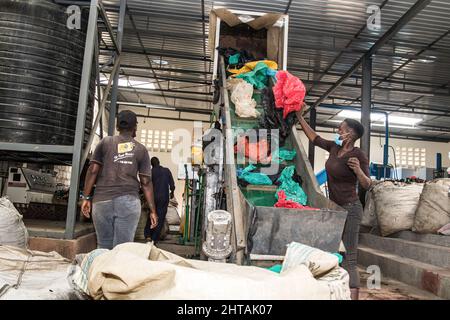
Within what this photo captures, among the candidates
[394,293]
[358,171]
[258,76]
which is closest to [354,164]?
[358,171]

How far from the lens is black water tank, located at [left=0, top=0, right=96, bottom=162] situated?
3957 millimetres

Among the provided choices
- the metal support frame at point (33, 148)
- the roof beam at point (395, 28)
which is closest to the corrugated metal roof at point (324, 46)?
the roof beam at point (395, 28)

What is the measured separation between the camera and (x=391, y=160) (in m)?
18.4

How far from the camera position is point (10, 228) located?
10.8 feet

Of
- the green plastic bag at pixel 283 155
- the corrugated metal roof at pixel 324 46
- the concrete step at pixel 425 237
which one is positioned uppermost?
the corrugated metal roof at pixel 324 46

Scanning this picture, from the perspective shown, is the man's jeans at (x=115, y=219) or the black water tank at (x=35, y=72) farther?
the black water tank at (x=35, y=72)

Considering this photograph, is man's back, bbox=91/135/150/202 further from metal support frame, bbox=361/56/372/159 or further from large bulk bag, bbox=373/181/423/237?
metal support frame, bbox=361/56/372/159

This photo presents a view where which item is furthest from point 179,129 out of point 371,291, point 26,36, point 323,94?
point 371,291

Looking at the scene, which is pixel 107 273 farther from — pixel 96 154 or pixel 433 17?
pixel 433 17

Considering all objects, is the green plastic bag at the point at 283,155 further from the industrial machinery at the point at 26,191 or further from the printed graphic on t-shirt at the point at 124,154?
the industrial machinery at the point at 26,191

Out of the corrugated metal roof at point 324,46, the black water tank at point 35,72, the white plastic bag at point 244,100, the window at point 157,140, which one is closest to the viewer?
the black water tank at point 35,72

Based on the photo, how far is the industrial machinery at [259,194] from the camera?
2.88m

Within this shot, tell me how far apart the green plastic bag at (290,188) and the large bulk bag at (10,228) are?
244cm

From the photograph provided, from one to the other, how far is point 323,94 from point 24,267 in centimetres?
1148
